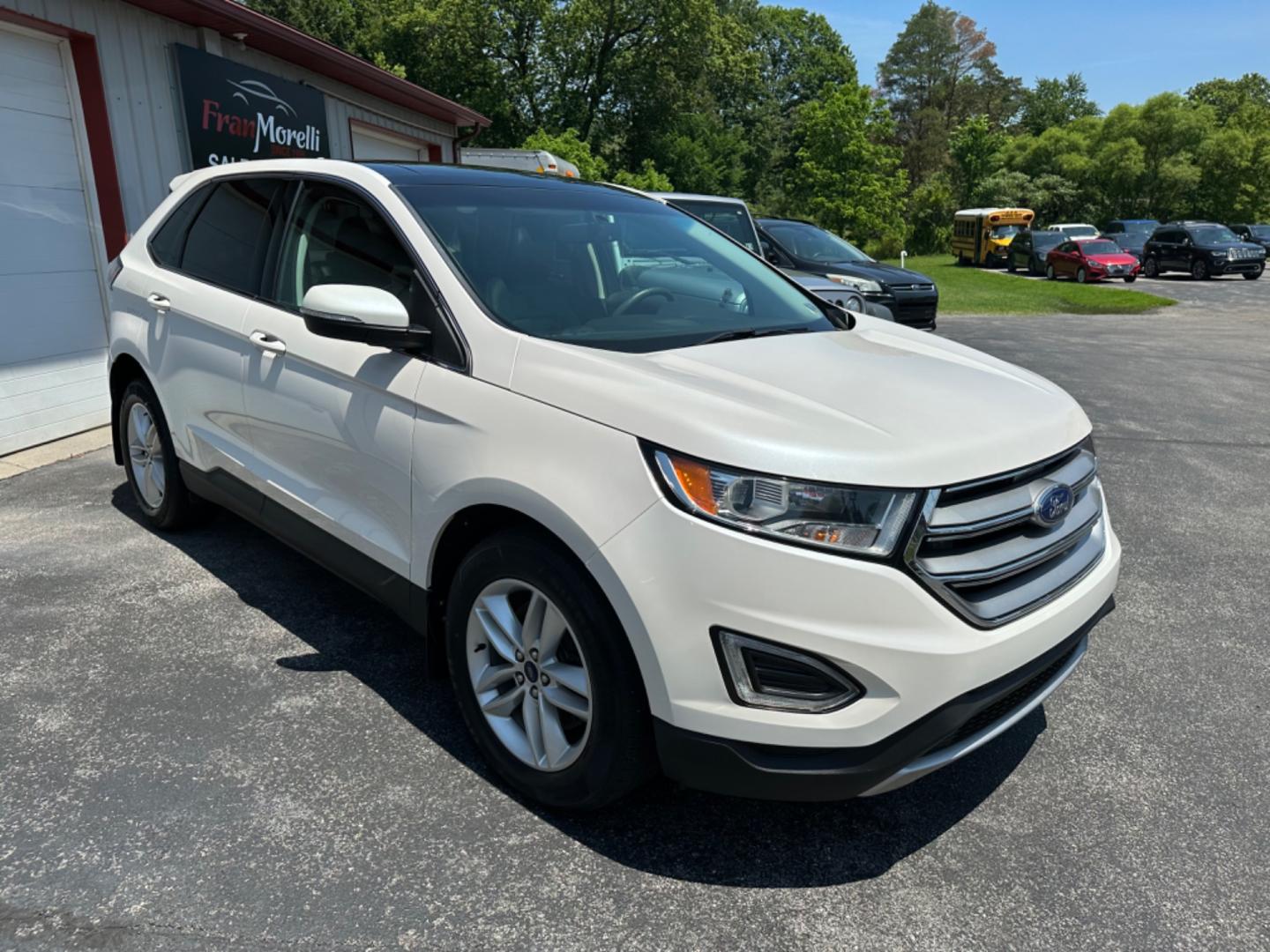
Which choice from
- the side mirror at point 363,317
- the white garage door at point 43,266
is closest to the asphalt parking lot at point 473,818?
the side mirror at point 363,317

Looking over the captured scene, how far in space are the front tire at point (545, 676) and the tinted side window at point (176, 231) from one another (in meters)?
2.54

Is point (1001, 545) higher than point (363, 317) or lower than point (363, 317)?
lower

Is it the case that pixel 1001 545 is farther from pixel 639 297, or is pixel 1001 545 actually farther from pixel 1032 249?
pixel 1032 249

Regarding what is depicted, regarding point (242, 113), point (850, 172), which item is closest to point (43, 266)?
point (242, 113)

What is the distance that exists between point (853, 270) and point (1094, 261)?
19.1 meters

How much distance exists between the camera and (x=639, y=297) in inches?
124

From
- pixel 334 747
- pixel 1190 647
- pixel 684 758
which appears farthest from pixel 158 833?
pixel 1190 647

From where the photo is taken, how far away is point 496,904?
7.21 ft

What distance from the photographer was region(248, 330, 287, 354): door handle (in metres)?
3.24

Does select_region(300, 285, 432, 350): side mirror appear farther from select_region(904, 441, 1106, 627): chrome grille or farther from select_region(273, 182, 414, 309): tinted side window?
select_region(904, 441, 1106, 627): chrome grille

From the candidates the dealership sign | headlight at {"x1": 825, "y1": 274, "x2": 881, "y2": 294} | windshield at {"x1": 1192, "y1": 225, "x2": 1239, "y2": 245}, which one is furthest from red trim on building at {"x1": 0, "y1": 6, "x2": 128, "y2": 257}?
windshield at {"x1": 1192, "y1": 225, "x2": 1239, "y2": 245}

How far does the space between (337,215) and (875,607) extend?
239 centimetres

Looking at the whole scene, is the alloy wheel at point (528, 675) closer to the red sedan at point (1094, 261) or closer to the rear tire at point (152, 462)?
the rear tire at point (152, 462)

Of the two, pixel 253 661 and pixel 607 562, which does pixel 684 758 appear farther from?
pixel 253 661
